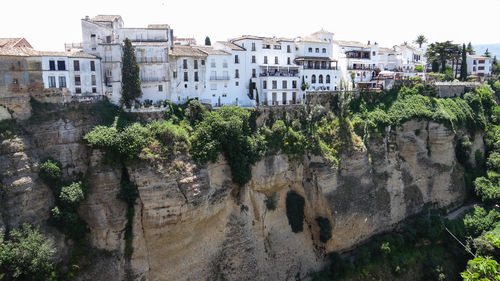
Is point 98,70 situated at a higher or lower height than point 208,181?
higher

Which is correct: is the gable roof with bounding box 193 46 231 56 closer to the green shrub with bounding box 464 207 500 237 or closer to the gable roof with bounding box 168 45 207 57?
the gable roof with bounding box 168 45 207 57

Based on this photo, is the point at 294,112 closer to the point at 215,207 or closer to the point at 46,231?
the point at 215,207

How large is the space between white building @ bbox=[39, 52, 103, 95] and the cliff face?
3.65m

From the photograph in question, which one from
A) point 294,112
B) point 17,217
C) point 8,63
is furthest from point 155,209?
point 294,112

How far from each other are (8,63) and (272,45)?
2346 cm

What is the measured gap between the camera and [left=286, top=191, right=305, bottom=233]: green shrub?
110ft

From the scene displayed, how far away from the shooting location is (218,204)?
29.3 meters

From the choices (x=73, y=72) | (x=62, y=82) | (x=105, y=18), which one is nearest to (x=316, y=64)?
(x=105, y=18)

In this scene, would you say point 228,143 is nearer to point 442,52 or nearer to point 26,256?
point 26,256

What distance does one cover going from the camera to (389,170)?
126 feet

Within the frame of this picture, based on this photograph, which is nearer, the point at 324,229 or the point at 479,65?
the point at 324,229

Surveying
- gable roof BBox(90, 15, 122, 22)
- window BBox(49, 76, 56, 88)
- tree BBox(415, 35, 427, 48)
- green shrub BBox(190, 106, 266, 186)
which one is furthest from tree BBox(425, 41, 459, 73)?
window BBox(49, 76, 56, 88)

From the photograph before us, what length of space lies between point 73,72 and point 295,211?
21308mm

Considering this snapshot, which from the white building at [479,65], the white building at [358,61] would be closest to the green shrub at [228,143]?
the white building at [358,61]
